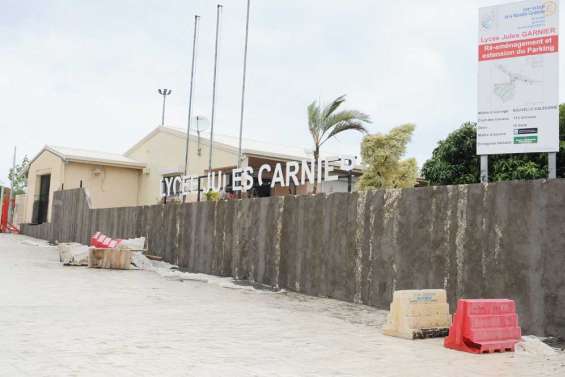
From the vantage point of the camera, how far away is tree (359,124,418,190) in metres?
23.1

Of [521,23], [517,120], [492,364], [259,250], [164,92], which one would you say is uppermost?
[164,92]

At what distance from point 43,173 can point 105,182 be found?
4095 mm

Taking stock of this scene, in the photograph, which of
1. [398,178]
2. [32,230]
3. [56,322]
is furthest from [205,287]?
[32,230]

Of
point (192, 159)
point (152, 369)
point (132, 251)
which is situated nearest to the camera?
point (152, 369)

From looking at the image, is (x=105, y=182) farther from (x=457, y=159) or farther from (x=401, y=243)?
(x=401, y=243)

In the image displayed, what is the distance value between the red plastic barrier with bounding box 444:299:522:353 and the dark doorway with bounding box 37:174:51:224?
2803 centimetres

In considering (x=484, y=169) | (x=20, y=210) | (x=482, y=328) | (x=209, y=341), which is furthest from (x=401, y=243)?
(x=20, y=210)

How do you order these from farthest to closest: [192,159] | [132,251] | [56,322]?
1. [192,159]
2. [132,251]
3. [56,322]

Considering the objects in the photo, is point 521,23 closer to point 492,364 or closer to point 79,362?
point 492,364

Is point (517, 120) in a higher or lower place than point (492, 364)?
higher

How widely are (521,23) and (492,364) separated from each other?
5.20 m

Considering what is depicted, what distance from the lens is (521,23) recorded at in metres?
9.05

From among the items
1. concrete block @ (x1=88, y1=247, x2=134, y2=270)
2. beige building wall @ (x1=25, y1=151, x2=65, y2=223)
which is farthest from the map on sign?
beige building wall @ (x1=25, y1=151, x2=65, y2=223)

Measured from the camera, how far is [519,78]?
894cm
